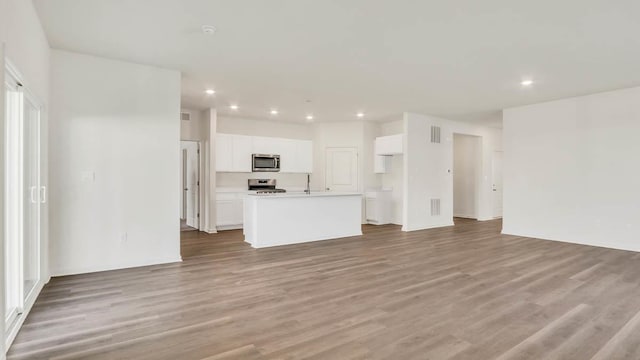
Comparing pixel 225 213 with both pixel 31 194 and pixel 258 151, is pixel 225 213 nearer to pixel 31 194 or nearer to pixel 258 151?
pixel 258 151

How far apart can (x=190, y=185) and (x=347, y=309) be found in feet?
21.5

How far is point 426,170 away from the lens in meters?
8.33

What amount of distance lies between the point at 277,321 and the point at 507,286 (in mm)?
2602

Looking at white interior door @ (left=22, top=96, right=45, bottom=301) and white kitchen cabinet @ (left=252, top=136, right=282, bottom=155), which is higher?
white kitchen cabinet @ (left=252, top=136, right=282, bottom=155)

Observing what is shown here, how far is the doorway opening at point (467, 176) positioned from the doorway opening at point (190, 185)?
22.5ft

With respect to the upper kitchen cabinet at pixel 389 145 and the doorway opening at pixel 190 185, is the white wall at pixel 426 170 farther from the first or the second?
the doorway opening at pixel 190 185

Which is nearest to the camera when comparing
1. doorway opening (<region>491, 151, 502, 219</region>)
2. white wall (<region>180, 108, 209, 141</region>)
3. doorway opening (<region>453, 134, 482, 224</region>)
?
white wall (<region>180, 108, 209, 141</region>)

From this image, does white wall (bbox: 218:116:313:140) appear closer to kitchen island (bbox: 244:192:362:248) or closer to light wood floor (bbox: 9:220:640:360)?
kitchen island (bbox: 244:192:362:248)

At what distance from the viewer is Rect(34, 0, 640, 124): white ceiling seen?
10.1ft

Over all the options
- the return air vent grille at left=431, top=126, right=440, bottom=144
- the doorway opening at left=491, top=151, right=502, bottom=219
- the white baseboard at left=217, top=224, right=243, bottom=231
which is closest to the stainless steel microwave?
the white baseboard at left=217, top=224, right=243, bottom=231

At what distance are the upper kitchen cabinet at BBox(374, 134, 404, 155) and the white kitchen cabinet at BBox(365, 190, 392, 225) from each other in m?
1.06

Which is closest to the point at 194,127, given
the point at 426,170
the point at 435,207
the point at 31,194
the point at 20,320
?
the point at 31,194

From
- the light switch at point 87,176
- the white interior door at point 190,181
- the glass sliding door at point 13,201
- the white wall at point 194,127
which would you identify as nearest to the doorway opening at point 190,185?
the white interior door at point 190,181

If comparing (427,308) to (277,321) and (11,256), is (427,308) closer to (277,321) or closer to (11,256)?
(277,321)
